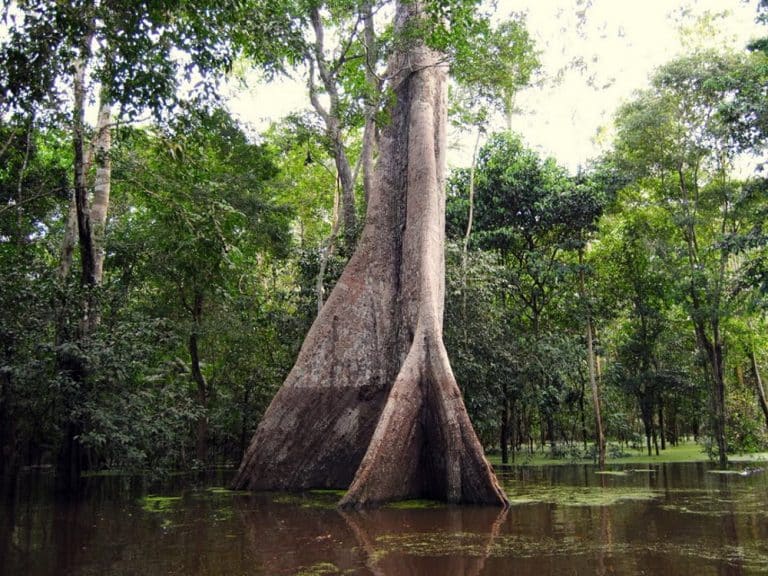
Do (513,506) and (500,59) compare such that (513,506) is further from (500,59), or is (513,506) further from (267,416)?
(500,59)

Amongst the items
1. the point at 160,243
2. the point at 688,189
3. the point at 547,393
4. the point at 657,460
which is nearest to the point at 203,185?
the point at 160,243

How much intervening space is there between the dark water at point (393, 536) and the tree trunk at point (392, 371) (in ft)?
1.75

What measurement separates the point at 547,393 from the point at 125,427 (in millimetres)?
9885

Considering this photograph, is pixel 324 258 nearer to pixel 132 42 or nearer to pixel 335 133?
pixel 335 133

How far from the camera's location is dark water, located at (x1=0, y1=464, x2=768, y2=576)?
13.2 feet

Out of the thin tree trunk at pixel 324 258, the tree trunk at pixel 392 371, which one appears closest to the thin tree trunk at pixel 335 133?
the thin tree trunk at pixel 324 258

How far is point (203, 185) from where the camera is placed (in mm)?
8750

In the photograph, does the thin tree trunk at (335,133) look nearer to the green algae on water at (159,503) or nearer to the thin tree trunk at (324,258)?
the thin tree trunk at (324,258)

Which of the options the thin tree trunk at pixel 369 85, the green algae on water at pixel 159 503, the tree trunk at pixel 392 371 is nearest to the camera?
the tree trunk at pixel 392 371

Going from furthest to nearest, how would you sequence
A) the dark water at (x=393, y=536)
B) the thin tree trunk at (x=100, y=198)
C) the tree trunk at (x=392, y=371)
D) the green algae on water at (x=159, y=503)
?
the thin tree trunk at (x=100, y=198) < the green algae on water at (x=159, y=503) < the tree trunk at (x=392, y=371) < the dark water at (x=393, y=536)

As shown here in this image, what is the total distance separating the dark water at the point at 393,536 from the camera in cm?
402

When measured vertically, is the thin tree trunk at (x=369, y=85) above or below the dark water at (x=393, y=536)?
above

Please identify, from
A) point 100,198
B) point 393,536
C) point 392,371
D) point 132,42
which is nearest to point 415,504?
point 393,536

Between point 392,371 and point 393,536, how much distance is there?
4139 mm
